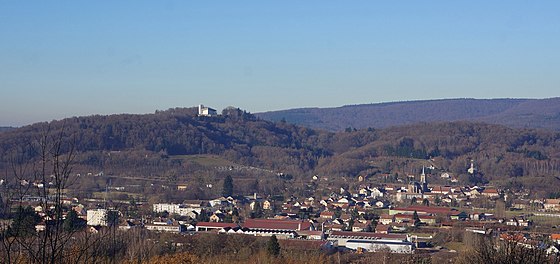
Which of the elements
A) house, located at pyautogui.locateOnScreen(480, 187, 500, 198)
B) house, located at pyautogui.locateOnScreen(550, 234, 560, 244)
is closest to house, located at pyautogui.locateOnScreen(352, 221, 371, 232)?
house, located at pyautogui.locateOnScreen(550, 234, 560, 244)

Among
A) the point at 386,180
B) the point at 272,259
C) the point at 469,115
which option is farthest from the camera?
the point at 469,115

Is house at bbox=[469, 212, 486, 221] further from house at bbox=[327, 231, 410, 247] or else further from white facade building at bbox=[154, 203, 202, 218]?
white facade building at bbox=[154, 203, 202, 218]

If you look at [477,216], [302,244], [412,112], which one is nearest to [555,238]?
[302,244]

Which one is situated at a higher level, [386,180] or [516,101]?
[516,101]

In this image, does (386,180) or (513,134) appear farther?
(513,134)

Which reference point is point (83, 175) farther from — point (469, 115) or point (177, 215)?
point (469, 115)

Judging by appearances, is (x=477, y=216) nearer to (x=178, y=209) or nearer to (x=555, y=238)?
(x=555, y=238)

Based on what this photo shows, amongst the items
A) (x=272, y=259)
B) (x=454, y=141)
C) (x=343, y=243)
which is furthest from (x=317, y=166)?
(x=272, y=259)
